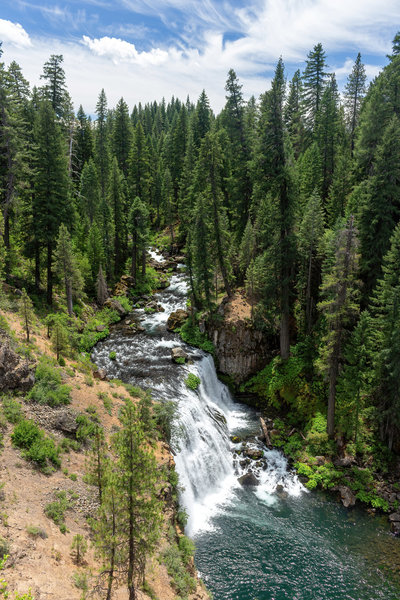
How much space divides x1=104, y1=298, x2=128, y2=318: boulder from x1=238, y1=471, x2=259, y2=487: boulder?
23242mm

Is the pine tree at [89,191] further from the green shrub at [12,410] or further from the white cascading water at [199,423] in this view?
the green shrub at [12,410]

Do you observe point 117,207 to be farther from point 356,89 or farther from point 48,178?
point 356,89

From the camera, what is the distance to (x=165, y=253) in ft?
193

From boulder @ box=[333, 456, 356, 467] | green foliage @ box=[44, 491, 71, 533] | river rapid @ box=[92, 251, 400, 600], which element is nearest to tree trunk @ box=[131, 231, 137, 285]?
river rapid @ box=[92, 251, 400, 600]

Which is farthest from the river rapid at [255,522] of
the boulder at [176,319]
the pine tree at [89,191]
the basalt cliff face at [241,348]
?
the pine tree at [89,191]

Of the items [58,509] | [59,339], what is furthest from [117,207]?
[58,509]

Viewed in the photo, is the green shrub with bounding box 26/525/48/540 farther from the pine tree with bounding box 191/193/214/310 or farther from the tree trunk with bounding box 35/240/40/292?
the tree trunk with bounding box 35/240/40/292

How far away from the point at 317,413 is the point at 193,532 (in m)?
12.6

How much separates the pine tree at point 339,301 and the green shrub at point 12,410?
1826cm

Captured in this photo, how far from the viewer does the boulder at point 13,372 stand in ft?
55.5

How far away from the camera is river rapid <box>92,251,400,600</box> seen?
52.7 feet

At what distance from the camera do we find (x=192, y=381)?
28266 millimetres

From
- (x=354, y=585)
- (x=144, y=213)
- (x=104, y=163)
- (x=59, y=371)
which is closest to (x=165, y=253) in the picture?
(x=144, y=213)

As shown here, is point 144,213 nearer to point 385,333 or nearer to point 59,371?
point 59,371
